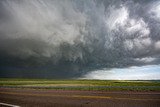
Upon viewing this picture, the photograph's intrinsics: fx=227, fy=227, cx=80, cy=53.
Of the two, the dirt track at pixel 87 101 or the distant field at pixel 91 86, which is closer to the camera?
the dirt track at pixel 87 101

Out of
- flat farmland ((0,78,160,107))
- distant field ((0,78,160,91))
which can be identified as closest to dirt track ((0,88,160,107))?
flat farmland ((0,78,160,107))

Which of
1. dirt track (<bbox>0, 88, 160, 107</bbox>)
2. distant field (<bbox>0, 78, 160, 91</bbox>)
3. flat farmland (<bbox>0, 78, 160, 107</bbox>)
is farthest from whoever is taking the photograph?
distant field (<bbox>0, 78, 160, 91</bbox>)

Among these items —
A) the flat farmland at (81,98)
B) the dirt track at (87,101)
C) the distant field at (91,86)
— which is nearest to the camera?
the dirt track at (87,101)

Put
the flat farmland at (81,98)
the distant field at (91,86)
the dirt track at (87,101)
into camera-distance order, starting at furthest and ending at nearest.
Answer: the distant field at (91,86) < the flat farmland at (81,98) < the dirt track at (87,101)

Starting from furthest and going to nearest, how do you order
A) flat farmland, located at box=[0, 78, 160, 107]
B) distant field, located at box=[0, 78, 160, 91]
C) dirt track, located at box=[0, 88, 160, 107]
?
1. distant field, located at box=[0, 78, 160, 91]
2. flat farmland, located at box=[0, 78, 160, 107]
3. dirt track, located at box=[0, 88, 160, 107]

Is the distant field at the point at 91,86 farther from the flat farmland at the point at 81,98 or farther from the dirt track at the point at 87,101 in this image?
the dirt track at the point at 87,101

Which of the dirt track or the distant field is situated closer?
the dirt track

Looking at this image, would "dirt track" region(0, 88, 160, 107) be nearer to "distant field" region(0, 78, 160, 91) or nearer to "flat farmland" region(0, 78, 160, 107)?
"flat farmland" region(0, 78, 160, 107)

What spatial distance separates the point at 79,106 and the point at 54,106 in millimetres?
1299

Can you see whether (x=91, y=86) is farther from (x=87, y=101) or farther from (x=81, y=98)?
(x=87, y=101)

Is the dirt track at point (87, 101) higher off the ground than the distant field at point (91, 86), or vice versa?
the distant field at point (91, 86)

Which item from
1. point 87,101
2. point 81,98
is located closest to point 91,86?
point 81,98

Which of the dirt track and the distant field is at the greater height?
the distant field

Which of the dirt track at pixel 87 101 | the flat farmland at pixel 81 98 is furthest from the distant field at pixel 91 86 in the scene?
the dirt track at pixel 87 101
